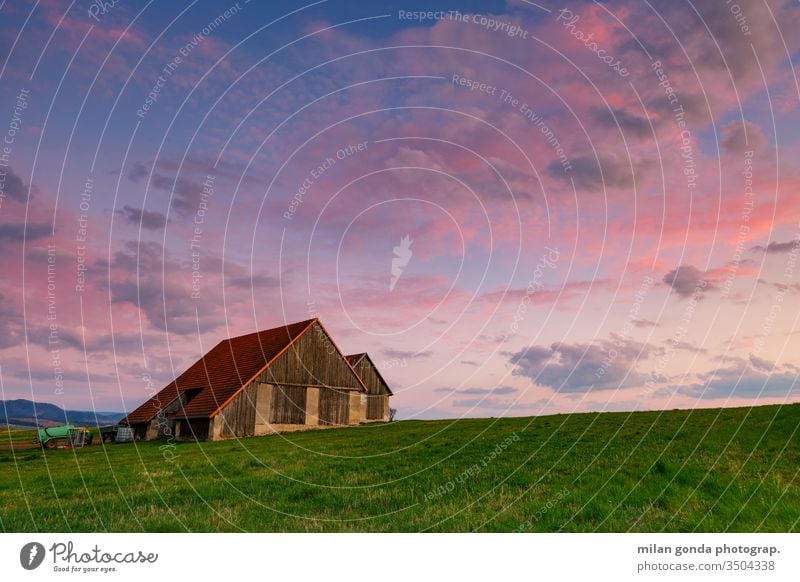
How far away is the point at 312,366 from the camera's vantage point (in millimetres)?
55469

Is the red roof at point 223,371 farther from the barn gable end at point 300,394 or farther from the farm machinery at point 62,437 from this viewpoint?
the farm machinery at point 62,437

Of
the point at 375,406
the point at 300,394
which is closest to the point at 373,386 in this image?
the point at 375,406

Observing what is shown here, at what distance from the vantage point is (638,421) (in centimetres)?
2788

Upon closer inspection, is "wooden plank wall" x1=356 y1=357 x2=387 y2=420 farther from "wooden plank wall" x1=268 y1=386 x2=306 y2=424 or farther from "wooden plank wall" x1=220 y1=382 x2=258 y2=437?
"wooden plank wall" x1=220 y1=382 x2=258 y2=437

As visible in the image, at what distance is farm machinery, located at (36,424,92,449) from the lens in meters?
49.2

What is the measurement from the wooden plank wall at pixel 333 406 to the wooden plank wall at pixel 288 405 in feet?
7.89

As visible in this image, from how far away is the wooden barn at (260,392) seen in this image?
49156 mm

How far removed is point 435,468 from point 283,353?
3742 centimetres

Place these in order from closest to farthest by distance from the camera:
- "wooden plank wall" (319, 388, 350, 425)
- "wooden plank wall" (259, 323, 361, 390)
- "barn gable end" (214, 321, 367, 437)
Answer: "barn gable end" (214, 321, 367, 437), "wooden plank wall" (259, 323, 361, 390), "wooden plank wall" (319, 388, 350, 425)

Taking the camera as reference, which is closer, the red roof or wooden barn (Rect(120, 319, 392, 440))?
wooden barn (Rect(120, 319, 392, 440))

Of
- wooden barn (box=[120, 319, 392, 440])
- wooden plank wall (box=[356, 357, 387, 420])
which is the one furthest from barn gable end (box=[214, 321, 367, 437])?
wooden plank wall (box=[356, 357, 387, 420])

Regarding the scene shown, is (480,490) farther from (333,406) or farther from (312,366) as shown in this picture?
(333,406)
